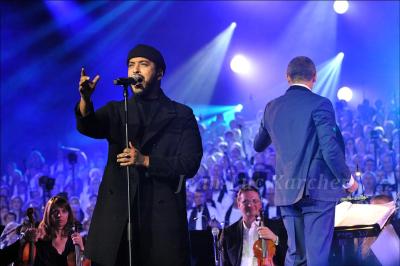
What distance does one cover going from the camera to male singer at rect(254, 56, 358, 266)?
394 cm

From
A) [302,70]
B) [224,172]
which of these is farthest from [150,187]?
[224,172]

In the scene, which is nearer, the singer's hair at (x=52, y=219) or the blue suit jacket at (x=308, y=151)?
the blue suit jacket at (x=308, y=151)

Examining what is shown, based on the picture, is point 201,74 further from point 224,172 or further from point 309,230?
point 309,230

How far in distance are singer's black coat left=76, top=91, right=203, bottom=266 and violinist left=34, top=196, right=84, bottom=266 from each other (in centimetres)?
287

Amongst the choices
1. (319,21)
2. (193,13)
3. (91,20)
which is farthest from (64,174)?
(319,21)

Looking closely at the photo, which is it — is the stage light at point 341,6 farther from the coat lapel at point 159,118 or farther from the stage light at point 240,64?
the coat lapel at point 159,118

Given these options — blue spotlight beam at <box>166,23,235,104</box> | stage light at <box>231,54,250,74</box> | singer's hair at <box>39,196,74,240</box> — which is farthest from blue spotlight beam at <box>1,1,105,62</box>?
singer's hair at <box>39,196,74,240</box>

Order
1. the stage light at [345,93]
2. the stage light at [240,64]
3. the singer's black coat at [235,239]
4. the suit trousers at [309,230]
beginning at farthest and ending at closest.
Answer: the stage light at [240,64], the stage light at [345,93], the singer's black coat at [235,239], the suit trousers at [309,230]

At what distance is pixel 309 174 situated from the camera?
4.03 metres

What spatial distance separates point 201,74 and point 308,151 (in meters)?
13.1

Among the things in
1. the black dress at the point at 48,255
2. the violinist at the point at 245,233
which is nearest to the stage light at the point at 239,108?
the violinist at the point at 245,233

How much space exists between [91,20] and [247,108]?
16.9 ft

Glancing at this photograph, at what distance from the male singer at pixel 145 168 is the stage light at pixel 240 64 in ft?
43.3

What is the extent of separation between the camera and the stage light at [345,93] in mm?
15812
